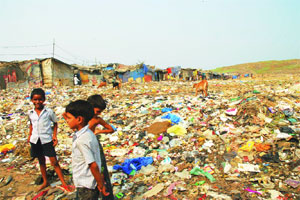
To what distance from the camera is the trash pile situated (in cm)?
266

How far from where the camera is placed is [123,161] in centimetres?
363

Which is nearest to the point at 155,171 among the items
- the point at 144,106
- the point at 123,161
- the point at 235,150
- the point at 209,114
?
the point at 123,161

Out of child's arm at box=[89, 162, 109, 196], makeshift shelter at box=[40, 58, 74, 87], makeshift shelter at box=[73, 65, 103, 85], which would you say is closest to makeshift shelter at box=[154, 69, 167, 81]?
makeshift shelter at box=[73, 65, 103, 85]

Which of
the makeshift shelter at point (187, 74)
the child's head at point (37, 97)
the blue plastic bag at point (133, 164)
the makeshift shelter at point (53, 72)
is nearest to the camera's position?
the child's head at point (37, 97)

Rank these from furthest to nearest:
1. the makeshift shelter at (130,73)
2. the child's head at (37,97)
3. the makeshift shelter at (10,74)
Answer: the makeshift shelter at (130,73) < the makeshift shelter at (10,74) < the child's head at (37,97)

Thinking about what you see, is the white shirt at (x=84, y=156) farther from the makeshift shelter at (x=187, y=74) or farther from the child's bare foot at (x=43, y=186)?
the makeshift shelter at (x=187, y=74)

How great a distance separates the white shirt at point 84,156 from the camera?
1.38 metres

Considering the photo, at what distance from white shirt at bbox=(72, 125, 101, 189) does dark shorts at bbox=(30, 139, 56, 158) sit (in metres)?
1.36

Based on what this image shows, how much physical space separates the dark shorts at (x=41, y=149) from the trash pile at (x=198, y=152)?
1.91ft

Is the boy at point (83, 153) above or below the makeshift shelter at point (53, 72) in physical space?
below

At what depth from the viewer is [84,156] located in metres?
1.38

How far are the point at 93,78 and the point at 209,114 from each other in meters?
21.0

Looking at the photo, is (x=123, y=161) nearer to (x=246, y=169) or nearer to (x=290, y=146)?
(x=246, y=169)

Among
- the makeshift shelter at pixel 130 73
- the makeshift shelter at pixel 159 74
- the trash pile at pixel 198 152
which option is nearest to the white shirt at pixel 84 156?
the trash pile at pixel 198 152
